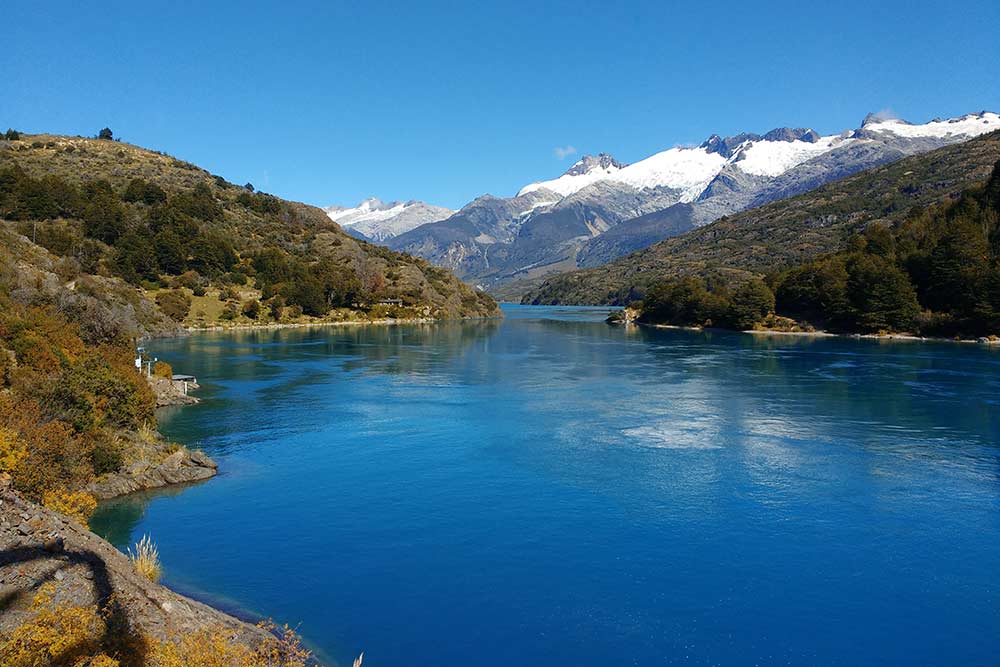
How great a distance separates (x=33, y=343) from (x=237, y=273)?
9570cm

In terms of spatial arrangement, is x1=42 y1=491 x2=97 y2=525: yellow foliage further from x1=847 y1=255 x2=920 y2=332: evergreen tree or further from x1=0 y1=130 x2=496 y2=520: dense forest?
x1=847 y1=255 x2=920 y2=332: evergreen tree

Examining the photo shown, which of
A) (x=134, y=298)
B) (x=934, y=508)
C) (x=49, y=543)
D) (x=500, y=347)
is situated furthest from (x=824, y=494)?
(x=134, y=298)

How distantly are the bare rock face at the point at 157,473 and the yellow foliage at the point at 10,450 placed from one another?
5439 mm

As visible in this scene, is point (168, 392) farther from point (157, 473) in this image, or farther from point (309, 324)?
point (309, 324)

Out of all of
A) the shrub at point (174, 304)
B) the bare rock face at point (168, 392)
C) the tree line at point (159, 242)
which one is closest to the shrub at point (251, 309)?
the tree line at point (159, 242)

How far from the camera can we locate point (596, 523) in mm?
23875

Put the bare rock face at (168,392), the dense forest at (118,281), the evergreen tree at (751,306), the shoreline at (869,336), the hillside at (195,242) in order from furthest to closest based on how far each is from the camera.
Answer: the evergreen tree at (751,306) → the hillside at (195,242) → the shoreline at (869,336) → the bare rock face at (168,392) → the dense forest at (118,281)

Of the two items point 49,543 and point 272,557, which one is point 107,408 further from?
point 49,543

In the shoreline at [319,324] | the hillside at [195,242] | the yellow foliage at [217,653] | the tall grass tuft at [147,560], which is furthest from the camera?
the hillside at [195,242]

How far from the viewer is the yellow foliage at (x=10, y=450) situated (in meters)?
18.3

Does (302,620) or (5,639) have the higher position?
(5,639)

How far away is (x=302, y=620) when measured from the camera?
55.1 feet

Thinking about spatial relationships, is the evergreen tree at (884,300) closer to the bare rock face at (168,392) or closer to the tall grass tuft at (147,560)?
the bare rock face at (168,392)

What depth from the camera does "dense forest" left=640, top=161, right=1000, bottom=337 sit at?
9831 centimetres
